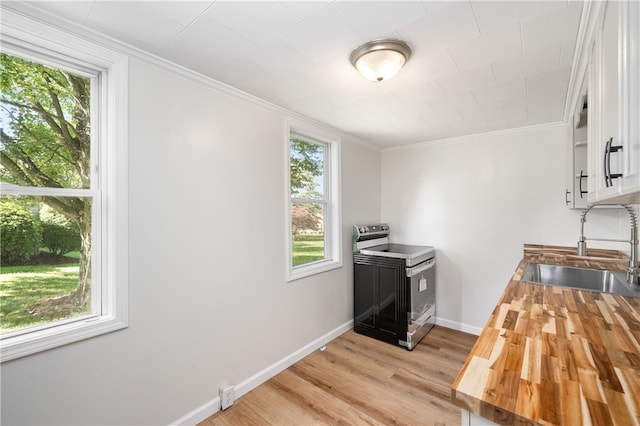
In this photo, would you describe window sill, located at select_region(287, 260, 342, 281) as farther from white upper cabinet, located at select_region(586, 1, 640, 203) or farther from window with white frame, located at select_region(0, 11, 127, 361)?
white upper cabinet, located at select_region(586, 1, 640, 203)

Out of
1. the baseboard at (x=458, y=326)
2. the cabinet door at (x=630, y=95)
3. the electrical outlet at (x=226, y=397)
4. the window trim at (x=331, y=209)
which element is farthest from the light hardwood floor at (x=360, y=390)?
the cabinet door at (x=630, y=95)

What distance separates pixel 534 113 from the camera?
2531mm

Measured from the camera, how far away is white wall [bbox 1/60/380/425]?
4.66 feet

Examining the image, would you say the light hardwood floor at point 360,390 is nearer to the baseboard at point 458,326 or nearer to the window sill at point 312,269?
the baseboard at point 458,326

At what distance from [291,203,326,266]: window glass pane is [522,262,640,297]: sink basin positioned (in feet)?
6.06

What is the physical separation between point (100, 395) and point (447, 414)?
212cm

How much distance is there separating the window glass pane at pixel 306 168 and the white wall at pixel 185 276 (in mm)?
317

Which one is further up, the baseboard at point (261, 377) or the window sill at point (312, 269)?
the window sill at point (312, 269)

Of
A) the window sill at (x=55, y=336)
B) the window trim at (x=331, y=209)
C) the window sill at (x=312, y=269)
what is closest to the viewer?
the window sill at (x=55, y=336)

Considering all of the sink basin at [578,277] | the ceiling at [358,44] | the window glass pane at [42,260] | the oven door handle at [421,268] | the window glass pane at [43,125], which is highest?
the ceiling at [358,44]

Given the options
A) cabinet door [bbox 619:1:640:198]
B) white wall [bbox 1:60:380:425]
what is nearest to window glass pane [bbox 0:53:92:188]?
white wall [bbox 1:60:380:425]

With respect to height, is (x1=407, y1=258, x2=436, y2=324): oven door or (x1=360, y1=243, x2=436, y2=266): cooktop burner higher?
(x1=360, y1=243, x2=436, y2=266): cooktop burner

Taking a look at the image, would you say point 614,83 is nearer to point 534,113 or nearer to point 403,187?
point 534,113

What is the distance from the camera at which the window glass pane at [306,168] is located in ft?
9.23
